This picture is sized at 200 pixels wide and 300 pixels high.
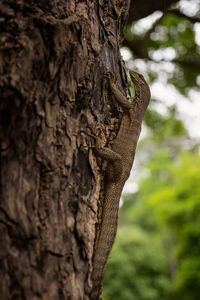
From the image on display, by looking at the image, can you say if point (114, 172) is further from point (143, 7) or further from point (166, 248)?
point (166, 248)

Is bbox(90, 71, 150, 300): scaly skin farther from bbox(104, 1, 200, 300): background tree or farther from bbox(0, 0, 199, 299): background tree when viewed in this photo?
bbox(104, 1, 200, 300): background tree

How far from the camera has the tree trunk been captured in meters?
1.56

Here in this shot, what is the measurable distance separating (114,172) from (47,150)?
810 millimetres

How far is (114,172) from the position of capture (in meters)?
2.42

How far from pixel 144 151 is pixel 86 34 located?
89.2 ft

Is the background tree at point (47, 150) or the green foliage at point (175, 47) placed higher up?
→ the green foliage at point (175, 47)

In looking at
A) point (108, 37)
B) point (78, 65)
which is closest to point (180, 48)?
point (108, 37)

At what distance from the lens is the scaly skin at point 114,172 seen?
1.98m

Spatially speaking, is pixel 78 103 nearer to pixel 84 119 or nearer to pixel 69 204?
pixel 84 119

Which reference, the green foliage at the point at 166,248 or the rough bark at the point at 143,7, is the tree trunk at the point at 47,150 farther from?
the green foliage at the point at 166,248

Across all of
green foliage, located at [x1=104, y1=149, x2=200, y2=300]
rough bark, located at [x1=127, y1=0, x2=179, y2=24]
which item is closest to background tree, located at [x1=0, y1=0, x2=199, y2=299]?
rough bark, located at [x1=127, y1=0, x2=179, y2=24]

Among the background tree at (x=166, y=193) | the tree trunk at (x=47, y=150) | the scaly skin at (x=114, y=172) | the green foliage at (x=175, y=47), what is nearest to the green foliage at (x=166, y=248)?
the background tree at (x=166, y=193)

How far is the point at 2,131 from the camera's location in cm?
157

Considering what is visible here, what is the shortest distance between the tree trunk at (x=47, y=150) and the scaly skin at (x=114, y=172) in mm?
114
